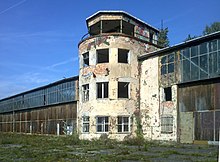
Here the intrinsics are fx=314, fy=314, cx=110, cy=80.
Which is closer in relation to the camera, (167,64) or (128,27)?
(167,64)

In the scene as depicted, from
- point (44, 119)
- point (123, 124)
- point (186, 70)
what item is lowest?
point (44, 119)

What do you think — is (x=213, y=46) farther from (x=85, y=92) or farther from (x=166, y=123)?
(x=85, y=92)

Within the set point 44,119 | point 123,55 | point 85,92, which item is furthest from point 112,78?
point 44,119

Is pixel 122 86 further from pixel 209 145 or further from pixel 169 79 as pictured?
Answer: pixel 209 145

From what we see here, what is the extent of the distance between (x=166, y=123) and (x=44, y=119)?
23.9m

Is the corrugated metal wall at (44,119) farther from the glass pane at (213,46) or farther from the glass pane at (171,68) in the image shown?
the glass pane at (213,46)

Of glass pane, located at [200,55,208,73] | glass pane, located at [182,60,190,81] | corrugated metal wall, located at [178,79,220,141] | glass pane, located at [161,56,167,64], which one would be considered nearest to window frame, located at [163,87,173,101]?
corrugated metal wall, located at [178,79,220,141]

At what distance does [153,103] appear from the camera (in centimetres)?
2761

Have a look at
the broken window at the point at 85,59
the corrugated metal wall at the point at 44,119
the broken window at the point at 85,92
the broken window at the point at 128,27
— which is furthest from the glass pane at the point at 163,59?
the corrugated metal wall at the point at 44,119

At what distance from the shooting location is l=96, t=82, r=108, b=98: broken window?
2858 centimetres

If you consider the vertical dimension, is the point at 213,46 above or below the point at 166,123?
above

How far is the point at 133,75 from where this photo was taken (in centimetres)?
2922

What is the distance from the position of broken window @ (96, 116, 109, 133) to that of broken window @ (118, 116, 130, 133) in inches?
45.2

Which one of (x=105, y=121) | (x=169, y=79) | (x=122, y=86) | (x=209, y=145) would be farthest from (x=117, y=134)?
(x=209, y=145)
